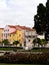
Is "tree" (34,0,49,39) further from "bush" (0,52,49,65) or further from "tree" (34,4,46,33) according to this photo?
"bush" (0,52,49,65)

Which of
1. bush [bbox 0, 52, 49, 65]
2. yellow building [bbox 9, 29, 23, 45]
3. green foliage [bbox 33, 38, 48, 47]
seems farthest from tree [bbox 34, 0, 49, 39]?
yellow building [bbox 9, 29, 23, 45]

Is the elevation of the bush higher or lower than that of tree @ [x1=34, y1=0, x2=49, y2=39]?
lower

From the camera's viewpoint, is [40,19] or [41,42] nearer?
[40,19]

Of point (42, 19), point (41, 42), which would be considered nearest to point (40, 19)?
point (42, 19)

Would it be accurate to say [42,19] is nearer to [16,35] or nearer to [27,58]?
[27,58]

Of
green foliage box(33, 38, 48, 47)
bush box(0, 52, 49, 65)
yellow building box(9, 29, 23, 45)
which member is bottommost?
bush box(0, 52, 49, 65)

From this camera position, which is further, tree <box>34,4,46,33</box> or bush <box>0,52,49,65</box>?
tree <box>34,4,46,33</box>

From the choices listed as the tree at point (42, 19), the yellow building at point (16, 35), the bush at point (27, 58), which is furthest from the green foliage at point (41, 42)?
the bush at point (27, 58)

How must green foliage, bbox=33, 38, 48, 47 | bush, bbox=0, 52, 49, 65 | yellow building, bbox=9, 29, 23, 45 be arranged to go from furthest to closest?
yellow building, bbox=9, 29, 23, 45, green foliage, bbox=33, 38, 48, 47, bush, bbox=0, 52, 49, 65

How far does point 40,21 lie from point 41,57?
31340 mm

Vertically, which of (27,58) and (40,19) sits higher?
(40,19)

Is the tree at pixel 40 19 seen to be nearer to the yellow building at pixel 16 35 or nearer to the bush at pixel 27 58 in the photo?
the bush at pixel 27 58

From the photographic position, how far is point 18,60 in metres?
24.3

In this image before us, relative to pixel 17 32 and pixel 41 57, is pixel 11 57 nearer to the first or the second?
pixel 41 57
